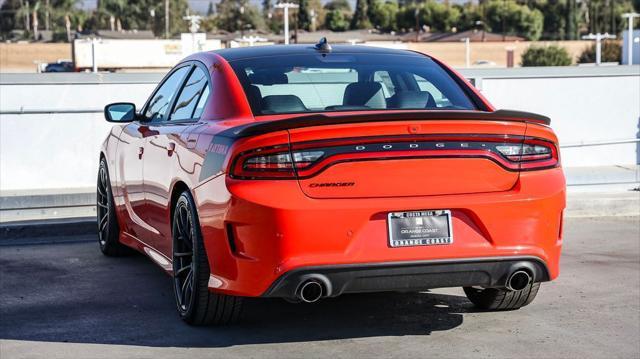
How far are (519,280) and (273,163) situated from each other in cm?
139

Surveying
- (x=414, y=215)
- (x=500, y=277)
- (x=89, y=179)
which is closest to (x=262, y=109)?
(x=414, y=215)

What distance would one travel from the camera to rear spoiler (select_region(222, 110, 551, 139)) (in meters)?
5.34

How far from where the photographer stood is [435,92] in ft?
21.3

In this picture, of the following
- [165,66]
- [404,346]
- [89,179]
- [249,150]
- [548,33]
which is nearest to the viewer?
[249,150]

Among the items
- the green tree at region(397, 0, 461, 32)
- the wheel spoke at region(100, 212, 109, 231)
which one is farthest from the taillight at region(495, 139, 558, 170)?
the green tree at region(397, 0, 461, 32)

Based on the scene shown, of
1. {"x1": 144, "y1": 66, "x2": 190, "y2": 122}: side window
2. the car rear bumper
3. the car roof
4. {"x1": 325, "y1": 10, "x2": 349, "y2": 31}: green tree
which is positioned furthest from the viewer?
{"x1": 325, "y1": 10, "x2": 349, "y2": 31}: green tree

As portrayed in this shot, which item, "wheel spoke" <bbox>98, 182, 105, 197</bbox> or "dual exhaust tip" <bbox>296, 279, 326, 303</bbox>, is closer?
"dual exhaust tip" <bbox>296, 279, 326, 303</bbox>

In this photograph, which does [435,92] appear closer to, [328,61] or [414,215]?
[328,61]

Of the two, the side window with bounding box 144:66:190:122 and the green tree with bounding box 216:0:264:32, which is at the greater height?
the side window with bounding box 144:66:190:122

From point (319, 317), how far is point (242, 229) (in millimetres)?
1285

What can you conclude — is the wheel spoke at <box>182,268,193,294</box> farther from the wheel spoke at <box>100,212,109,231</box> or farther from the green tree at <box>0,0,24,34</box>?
the green tree at <box>0,0,24,34</box>

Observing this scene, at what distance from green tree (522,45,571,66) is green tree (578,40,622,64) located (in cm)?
208

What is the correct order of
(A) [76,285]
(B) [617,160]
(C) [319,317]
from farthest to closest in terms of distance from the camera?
(B) [617,160], (A) [76,285], (C) [319,317]

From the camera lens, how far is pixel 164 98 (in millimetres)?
7551
